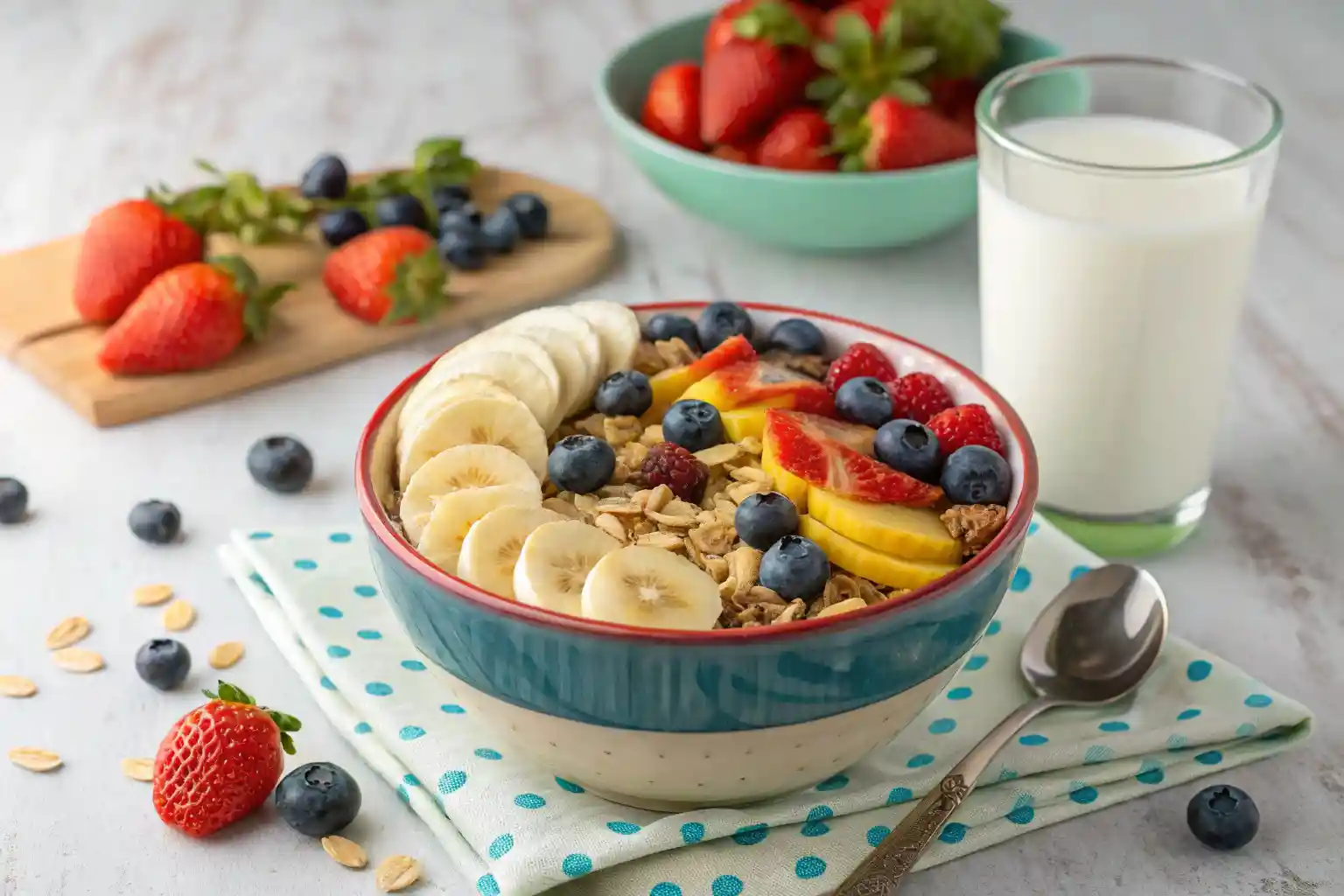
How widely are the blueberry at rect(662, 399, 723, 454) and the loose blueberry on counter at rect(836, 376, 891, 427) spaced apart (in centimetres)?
10

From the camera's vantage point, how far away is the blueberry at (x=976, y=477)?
3.76 ft

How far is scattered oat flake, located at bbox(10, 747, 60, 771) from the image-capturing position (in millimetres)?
1255

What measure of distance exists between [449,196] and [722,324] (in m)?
0.92

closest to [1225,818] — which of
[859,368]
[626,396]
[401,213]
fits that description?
[859,368]

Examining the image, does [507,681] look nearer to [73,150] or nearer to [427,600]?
[427,600]

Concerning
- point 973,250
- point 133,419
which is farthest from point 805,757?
point 973,250

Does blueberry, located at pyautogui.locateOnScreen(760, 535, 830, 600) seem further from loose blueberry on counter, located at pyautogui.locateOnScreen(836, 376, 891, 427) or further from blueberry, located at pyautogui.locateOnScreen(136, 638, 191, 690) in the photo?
blueberry, located at pyautogui.locateOnScreen(136, 638, 191, 690)

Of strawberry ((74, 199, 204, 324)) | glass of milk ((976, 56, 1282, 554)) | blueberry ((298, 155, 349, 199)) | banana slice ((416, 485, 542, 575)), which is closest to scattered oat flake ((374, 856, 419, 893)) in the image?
banana slice ((416, 485, 542, 575))

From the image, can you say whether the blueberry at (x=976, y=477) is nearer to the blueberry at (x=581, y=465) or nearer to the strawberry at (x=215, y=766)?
the blueberry at (x=581, y=465)

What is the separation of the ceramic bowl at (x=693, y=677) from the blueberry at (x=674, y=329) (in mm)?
339

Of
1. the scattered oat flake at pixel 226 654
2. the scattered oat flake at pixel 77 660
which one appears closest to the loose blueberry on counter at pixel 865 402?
the scattered oat flake at pixel 226 654

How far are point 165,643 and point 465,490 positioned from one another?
39cm

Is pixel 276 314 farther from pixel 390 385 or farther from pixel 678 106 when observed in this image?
pixel 678 106

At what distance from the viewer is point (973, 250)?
2.12 metres
